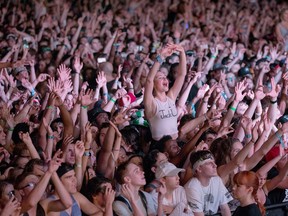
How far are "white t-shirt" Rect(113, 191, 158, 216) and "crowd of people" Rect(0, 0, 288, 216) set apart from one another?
0.03 feet

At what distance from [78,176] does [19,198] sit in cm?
70

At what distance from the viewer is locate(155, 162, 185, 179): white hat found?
Result: 22.4 feet

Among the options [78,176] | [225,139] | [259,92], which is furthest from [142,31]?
[78,176]

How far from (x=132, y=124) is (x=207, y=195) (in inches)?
84.5

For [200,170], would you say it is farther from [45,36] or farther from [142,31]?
[142,31]

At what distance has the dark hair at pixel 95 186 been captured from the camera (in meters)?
6.61

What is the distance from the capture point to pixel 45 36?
13.1 metres

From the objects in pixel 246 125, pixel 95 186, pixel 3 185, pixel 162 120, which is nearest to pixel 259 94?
pixel 246 125

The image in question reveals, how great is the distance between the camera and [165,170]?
688 centimetres

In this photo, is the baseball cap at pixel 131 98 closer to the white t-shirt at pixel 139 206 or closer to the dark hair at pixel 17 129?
the dark hair at pixel 17 129

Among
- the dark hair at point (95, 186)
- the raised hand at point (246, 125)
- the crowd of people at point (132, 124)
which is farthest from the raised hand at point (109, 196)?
the raised hand at point (246, 125)

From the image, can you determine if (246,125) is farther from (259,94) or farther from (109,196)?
(109,196)

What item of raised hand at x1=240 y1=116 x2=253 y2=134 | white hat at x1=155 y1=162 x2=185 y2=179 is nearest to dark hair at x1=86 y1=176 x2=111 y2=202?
white hat at x1=155 y1=162 x2=185 y2=179

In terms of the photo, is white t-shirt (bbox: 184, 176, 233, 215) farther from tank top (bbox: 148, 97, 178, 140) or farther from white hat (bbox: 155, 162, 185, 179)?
tank top (bbox: 148, 97, 178, 140)
